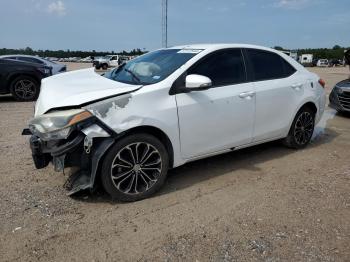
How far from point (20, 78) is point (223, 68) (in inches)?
308

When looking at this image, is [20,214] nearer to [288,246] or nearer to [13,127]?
[288,246]

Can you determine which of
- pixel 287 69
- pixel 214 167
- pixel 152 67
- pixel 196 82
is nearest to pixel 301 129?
pixel 287 69

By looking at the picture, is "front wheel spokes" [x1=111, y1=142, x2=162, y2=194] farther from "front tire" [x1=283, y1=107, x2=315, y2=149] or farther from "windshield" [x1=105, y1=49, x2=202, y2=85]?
"front tire" [x1=283, y1=107, x2=315, y2=149]

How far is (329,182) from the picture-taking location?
14.8 feet

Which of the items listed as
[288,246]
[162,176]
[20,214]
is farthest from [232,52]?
[20,214]

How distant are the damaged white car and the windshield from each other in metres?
0.01

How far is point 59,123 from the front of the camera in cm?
347

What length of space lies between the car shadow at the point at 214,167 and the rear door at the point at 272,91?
417 mm

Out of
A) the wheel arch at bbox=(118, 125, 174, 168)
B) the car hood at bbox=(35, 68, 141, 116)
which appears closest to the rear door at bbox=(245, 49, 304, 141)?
the wheel arch at bbox=(118, 125, 174, 168)

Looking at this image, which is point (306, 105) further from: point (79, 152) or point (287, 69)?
point (79, 152)

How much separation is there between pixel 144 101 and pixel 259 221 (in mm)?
1675

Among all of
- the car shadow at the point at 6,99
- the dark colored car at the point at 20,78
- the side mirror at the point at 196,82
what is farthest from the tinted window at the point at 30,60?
A: the side mirror at the point at 196,82

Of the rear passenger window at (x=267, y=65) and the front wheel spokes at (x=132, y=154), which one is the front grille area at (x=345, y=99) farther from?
the front wheel spokes at (x=132, y=154)

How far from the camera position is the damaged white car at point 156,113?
353cm
